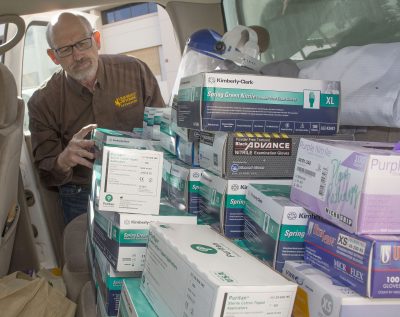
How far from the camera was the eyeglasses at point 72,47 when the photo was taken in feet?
6.91

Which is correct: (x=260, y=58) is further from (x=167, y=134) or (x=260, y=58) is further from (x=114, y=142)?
(x=114, y=142)

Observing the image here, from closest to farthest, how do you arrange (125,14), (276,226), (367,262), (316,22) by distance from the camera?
(367,262) < (276,226) < (316,22) < (125,14)

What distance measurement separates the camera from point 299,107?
1.20 m

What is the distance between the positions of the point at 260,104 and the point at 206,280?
0.52m

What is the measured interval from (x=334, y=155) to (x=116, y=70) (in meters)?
1.60

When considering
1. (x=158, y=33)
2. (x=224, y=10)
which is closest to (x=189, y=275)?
(x=224, y=10)

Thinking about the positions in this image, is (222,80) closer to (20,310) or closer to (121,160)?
(121,160)

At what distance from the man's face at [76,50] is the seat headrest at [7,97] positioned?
1.22 ft

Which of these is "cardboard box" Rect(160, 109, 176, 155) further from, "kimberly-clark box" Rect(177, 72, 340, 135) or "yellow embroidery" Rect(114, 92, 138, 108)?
"yellow embroidery" Rect(114, 92, 138, 108)

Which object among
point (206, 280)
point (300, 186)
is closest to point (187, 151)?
point (300, 186)

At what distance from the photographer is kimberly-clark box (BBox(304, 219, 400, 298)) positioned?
0.78m

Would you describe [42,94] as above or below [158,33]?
below

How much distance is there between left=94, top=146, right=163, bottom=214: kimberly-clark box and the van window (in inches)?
32.3

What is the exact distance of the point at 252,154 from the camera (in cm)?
113
